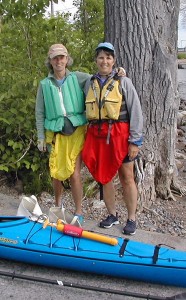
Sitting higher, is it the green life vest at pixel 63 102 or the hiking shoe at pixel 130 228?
the green life vest at pixel 63 102

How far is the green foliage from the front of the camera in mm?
5418

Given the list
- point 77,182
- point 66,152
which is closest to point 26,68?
point 66,152

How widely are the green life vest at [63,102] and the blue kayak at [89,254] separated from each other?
96cm

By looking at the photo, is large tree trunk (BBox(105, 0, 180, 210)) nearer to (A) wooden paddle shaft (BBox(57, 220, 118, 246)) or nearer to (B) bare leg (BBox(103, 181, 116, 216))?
(B) bare leg (BBox(103, 181, 116, 216))

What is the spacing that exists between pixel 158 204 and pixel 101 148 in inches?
53.2

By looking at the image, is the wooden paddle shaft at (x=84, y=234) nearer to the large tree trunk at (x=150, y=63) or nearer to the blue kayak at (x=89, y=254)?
the blue kayak at (x=89, y=254)

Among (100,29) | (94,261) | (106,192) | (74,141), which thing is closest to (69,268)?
(94,261)

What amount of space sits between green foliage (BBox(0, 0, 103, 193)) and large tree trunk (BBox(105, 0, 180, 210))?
0.82 metres

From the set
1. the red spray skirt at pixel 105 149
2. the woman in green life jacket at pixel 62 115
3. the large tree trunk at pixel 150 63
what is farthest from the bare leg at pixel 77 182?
the large tree trunk at pixel 150 63

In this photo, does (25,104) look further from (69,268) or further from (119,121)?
(69,268)

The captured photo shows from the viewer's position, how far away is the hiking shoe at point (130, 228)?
4.32 meters

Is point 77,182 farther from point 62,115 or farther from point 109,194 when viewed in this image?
point 62,115

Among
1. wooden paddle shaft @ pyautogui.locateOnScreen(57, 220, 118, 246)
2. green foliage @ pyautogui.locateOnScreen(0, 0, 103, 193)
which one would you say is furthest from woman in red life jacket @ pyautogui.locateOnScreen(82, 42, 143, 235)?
green foliage @ pyautogui.locateOnScreen(0, 0, 103, 193)

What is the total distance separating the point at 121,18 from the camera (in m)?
4.92
